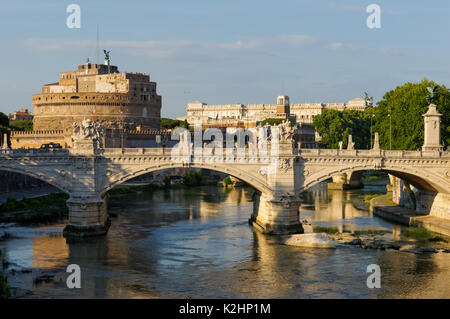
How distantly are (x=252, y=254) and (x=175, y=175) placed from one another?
2043 inches

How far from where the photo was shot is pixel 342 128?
3686 inches

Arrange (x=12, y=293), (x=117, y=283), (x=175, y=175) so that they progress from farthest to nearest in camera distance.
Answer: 1. (x=175, y=175)
2. (x=117, y=283)
3. (x=12, y=293)

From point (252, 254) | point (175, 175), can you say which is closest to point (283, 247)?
point (252, 254)

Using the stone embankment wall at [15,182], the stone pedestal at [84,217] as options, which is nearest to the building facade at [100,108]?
the stone embankment wall at [15,182]

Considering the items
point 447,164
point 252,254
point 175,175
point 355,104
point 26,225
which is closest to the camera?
Answer: point 252,254

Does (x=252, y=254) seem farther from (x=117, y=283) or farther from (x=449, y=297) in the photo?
(x=449, y=297)

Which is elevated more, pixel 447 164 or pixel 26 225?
pixel 447 164

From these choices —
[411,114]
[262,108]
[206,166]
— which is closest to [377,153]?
[206,166]

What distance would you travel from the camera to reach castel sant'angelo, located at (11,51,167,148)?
8812cm

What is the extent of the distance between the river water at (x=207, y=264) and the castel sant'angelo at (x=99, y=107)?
39.3 meters

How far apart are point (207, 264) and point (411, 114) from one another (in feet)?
86.7

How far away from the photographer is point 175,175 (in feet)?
297

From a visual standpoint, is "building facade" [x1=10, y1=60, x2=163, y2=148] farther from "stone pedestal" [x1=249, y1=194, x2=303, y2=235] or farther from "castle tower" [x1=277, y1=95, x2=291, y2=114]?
"castle tower" [x1=277, y1=95, x2=291, y2=114]

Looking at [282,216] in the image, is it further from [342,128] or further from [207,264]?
[342,128]
